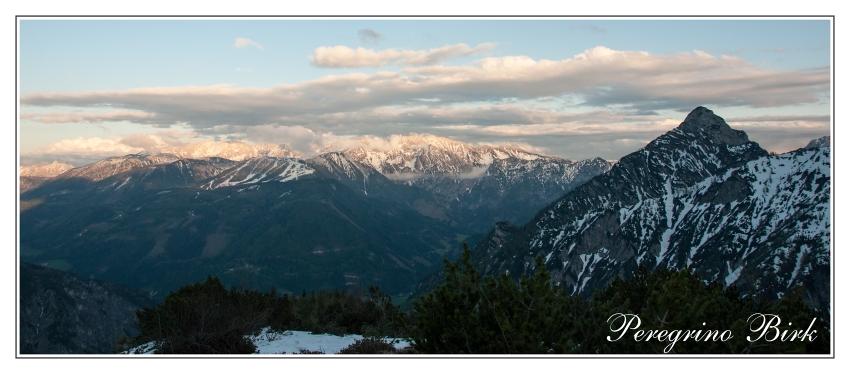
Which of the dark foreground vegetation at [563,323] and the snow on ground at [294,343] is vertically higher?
the dark foreground vegetation at [563,323]

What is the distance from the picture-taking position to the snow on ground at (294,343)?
40.8 meters

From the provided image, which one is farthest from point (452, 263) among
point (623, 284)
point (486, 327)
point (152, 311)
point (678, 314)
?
point (152, 311)

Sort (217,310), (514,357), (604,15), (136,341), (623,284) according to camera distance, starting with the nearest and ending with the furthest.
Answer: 1. (514,357)
2. (217,310)
3. (604,15)
4. (623,284)
5. (136,341)

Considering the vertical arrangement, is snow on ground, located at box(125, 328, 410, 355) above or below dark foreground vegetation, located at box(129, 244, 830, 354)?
below

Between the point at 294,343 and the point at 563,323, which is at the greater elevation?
the point at 563,323

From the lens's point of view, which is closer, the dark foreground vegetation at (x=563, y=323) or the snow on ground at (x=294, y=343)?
the dark foreground vegetation at (x=563, y=323)

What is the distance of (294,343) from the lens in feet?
144

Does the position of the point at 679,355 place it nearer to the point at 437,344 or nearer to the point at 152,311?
the point at 437,344

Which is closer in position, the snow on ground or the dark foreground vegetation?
the dark foreground vegetation

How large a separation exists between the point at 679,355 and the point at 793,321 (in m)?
6.68

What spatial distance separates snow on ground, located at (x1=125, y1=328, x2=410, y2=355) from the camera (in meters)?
40.8

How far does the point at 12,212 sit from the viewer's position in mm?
38875

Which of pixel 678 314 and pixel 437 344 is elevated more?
pixel 678 314

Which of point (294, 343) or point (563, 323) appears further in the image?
point (294, 343)
